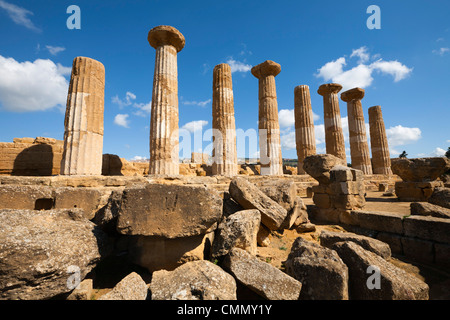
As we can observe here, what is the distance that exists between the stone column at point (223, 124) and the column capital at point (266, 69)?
3134mm

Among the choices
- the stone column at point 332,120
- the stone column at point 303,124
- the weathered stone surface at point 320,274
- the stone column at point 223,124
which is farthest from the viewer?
the stone column at point 332,120

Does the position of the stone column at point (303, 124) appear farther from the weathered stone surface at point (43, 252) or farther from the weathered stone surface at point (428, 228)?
the weathered stone surface at point (43, 252)

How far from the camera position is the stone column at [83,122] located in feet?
21.4

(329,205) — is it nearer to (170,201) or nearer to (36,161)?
(170,201)

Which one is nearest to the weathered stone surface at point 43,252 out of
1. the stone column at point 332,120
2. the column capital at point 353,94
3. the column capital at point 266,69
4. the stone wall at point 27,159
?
the stone wall at point 27,159

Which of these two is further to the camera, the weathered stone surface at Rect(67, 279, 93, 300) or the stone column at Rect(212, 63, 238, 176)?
the stone column at Rect(212, 63, 238, 176)

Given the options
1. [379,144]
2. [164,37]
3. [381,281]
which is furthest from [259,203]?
[379,144]

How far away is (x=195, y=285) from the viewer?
215 centimetres

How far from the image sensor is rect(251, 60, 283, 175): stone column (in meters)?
A: 12.6

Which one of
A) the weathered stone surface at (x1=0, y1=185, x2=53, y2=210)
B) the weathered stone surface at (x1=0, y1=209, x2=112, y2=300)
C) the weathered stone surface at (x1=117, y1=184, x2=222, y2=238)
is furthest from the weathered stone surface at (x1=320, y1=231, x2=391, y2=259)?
the weathered stone surface at (x1=0, y1=185, x2=53, y2=210)

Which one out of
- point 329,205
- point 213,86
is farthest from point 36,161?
point 329,205

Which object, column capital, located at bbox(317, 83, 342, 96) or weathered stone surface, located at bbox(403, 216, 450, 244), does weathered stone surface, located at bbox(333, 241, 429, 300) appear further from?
column capital, located at bbox(317, 83, 342, 96)

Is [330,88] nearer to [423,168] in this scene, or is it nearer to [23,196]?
[423,168]

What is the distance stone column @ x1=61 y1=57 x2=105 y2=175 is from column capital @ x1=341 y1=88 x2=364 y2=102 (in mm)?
18951
